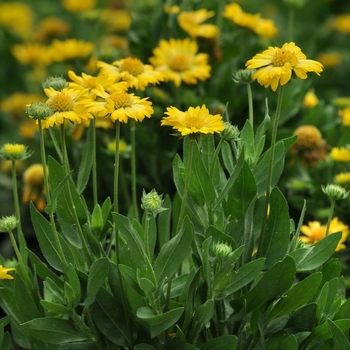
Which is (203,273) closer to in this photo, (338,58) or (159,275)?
(159,275)

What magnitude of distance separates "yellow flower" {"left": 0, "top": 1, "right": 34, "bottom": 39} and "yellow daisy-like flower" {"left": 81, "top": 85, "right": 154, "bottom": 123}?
8.92 ft

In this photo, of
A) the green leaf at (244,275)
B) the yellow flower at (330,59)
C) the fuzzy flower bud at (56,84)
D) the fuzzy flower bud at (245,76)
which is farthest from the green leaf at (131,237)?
the yellow flower at (330,59)

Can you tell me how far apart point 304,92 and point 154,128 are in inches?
19.4

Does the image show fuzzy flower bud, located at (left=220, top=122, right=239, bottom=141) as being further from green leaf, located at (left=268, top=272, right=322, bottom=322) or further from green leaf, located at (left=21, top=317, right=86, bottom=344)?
green leaf, located at (left=21, top=317, right=86, bottom=344)

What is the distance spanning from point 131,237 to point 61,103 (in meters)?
0.27

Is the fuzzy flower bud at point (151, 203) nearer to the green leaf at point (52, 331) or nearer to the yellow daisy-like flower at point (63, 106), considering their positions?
the yellow daisy-like flower at point (63, 106)

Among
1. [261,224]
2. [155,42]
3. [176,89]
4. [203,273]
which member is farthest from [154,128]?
[203,273]

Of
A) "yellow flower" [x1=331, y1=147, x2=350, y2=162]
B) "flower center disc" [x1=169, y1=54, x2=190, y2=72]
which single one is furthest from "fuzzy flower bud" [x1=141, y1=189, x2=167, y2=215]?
"flower center disc" [x1=169, y1=54, x2=190, y2=72]

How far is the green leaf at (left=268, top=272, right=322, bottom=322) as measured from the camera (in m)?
1.38

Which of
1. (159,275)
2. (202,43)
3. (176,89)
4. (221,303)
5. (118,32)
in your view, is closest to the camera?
(159,275)

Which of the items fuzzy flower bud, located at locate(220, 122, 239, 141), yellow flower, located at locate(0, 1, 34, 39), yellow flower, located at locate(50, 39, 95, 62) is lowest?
yellow flower, located at locate(0, 1, 34, 39)

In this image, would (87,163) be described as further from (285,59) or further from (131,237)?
(285,59)

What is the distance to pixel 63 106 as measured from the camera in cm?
133

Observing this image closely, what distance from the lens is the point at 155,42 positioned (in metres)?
2.48
